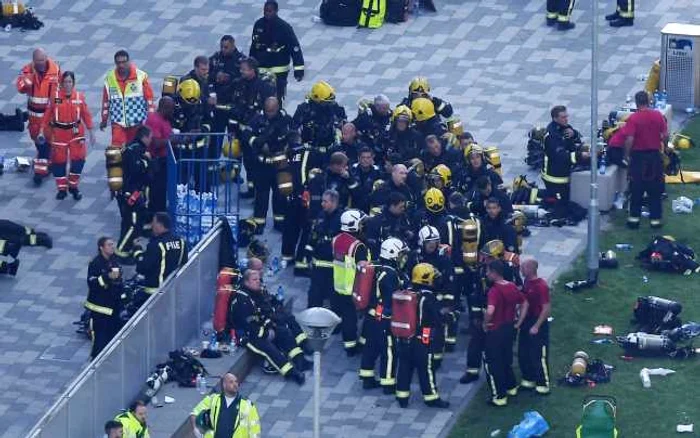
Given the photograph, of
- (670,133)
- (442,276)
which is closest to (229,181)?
(442,276)

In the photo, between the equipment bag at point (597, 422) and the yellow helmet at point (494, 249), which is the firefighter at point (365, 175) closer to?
the yellow helmet at point (494, 249)

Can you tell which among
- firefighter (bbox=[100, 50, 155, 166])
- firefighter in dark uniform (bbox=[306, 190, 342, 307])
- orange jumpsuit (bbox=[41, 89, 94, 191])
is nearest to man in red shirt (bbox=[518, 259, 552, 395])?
firefighter in dark uniform (bbox=[306, 190, 342, 307])

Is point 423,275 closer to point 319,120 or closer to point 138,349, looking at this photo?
point 138,349

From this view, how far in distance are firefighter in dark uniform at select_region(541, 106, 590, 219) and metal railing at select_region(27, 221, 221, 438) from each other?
5683 millimetres

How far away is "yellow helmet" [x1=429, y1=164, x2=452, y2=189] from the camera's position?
3566 centimetres

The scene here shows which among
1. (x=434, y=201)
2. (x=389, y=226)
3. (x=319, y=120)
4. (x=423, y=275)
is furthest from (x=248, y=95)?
(x=423, y=275)

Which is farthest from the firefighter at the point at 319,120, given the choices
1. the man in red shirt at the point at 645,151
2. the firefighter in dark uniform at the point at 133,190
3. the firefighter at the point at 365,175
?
the man in red shirt at the point at 645,151

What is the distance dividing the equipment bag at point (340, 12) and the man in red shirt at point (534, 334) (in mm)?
12847

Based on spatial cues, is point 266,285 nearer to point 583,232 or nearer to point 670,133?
point 583,232

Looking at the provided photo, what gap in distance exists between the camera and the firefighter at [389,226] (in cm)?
3441

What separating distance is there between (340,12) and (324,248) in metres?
11.6

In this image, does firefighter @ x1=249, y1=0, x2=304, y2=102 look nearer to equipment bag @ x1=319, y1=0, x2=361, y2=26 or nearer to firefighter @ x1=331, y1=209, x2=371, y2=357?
equipment bag @ x1=319, y1=0, x2=361, y2=26

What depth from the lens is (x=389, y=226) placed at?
113ft

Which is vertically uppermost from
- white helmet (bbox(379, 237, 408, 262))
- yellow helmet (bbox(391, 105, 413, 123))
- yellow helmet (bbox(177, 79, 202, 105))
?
yellow helmet (bbox(177, 79, 202, 105))
